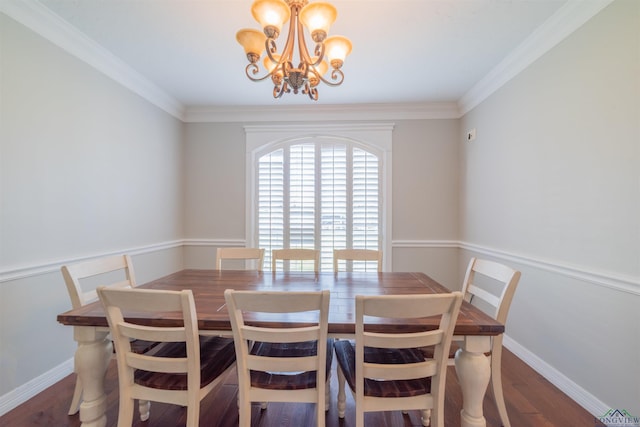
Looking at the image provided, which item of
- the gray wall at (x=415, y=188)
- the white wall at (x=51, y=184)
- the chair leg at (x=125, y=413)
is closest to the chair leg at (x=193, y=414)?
the chair leg at (x=125, y=413)

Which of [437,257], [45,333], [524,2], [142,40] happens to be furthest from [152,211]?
[524,2]

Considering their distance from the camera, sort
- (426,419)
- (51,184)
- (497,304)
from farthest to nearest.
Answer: (51,184)
(426,419)
(497,304)

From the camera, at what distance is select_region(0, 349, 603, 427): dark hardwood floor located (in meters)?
1.58

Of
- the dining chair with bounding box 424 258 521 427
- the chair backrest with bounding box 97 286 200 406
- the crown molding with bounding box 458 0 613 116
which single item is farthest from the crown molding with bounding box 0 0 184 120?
the crown molding with bounding box 458 0 613 116

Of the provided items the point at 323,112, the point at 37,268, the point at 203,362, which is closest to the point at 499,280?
the point at 203,362

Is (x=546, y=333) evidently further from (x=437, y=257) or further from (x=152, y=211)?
(x=152, y=211)

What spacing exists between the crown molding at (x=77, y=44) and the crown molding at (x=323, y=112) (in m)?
0.58

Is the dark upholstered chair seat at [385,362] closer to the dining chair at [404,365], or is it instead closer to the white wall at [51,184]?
the dining chair at [404,365]

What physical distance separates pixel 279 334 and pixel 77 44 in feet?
8.58

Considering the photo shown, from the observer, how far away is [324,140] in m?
3.52

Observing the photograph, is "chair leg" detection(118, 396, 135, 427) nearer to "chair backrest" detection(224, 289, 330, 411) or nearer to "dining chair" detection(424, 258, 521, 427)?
"chair backrest" detection(224, 289, 330, 411)

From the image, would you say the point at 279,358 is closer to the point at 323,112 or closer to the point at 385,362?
the point at 385,362

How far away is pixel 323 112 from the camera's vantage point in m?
3.43

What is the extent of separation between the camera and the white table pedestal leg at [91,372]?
4.00 ft
